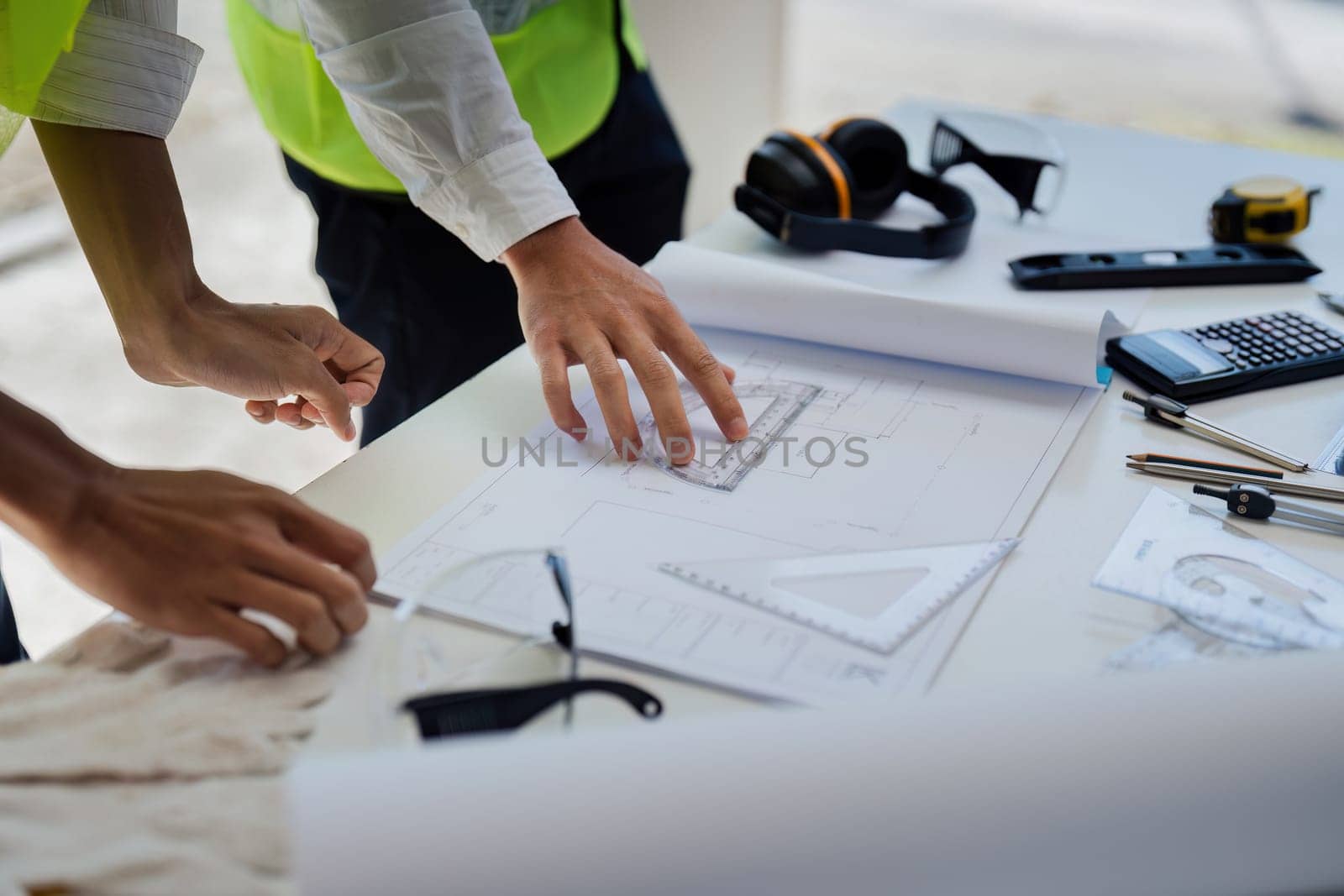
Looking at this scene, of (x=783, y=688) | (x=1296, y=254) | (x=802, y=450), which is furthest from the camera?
(x=1296, y=254)

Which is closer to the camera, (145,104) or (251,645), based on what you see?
(251,645)

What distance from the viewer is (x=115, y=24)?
75 centimetres

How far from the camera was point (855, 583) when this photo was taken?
60cm

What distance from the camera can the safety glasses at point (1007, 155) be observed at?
1092mm

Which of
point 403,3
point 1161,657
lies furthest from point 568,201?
point 1161,657

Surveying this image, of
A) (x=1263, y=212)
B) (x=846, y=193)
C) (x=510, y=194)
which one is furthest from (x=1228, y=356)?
(x=510, y=194)

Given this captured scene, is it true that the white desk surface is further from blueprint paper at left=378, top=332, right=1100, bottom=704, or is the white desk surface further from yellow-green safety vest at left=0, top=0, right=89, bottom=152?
yellow-green safety vest at left=0, top=0, right=89, bottom=152

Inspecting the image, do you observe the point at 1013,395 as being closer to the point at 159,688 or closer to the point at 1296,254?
the point at 1296,254

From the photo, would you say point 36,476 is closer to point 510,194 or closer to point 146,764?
point 146,764

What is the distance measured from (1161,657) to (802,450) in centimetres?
27

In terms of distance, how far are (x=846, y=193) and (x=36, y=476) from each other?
0.72 m

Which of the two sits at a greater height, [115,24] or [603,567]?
[115,24]

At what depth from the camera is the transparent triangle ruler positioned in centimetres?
57

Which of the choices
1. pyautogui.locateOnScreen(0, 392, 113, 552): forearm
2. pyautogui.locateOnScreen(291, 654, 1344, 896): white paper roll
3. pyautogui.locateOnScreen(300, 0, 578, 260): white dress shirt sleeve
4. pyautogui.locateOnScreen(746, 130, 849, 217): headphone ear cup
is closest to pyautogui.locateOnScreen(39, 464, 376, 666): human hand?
pyautogui.locateOnScreen(0, 392, 113, 552): forearm
